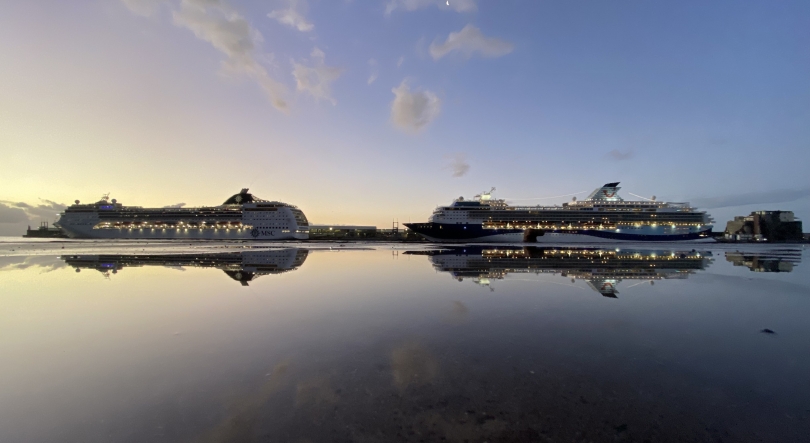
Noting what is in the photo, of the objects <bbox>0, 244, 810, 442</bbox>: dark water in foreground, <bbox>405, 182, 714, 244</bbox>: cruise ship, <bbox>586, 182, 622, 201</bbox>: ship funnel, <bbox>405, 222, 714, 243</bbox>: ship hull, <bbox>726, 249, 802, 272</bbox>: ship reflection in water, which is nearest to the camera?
<bbox>0, 244, 810, 442</bbox>: dark water in foreground

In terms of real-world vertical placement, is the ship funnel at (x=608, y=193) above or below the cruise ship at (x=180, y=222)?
above

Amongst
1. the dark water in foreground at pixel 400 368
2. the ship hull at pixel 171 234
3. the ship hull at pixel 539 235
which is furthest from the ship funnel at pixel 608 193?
the ship hull at pixel 171 234

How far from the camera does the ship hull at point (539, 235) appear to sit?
2197 inches

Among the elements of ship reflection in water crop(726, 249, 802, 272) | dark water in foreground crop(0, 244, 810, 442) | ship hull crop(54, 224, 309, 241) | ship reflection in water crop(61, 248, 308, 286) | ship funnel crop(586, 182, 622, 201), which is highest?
ship funnel crop(586, 182, 622, 201)

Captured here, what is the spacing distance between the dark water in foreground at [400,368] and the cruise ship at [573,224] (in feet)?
163

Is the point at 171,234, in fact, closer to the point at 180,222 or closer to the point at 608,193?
the point at 180,222

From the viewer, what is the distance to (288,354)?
13.6 feet

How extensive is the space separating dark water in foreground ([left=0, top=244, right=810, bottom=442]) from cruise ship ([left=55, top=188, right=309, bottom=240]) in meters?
59.9

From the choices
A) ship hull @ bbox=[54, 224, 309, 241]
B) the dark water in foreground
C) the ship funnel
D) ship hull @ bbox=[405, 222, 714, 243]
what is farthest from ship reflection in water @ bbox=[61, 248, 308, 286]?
the ship funnel

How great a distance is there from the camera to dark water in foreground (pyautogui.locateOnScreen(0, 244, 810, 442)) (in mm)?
2551

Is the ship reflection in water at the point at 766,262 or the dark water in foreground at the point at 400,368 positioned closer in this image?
the dark water in foreground at the point at 400,368

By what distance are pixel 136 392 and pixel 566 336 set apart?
555cm

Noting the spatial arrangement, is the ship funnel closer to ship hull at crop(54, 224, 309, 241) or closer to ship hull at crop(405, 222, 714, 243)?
ship hull at crop(405, 222, 714, 243)

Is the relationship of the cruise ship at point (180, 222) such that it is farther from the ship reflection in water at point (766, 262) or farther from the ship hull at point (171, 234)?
the ship reflection in water at point (766, 262)
